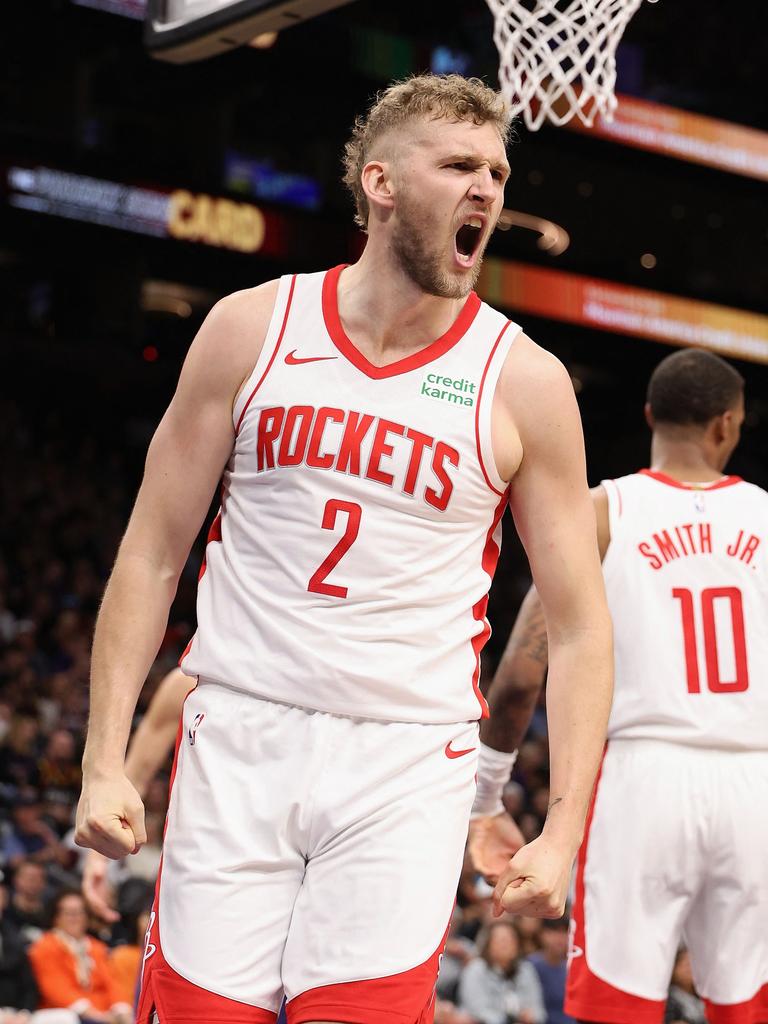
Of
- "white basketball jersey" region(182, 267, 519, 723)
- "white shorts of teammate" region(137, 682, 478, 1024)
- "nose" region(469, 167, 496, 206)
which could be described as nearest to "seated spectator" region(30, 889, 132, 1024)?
"white shorts of teammate" region(137, 682, 478, 1024)

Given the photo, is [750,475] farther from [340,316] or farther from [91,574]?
[340,316]

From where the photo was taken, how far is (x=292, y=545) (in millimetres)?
2867

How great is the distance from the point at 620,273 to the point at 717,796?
17817mm

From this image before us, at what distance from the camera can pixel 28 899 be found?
9102mm

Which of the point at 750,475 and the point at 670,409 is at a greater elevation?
the point at 670,409

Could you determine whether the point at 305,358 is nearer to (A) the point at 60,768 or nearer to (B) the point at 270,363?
(B) the point at 270,363

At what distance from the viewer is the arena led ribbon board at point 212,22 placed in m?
5.05

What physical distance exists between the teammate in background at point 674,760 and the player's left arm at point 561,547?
50.7 inches

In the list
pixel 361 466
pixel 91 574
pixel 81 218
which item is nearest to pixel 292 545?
pixel 361 466

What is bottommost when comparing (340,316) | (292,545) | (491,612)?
(491,612)

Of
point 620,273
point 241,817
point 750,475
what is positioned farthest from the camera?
point 750,475

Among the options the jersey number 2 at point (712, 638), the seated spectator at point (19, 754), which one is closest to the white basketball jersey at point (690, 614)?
the jersey number 2 at point (712, 638)

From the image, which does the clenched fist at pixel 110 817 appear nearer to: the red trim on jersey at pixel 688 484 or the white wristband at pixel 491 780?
the white wristband at pixel 491 780

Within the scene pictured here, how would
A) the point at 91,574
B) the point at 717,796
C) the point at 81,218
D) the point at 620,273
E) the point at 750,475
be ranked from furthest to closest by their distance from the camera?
1. the point at 750,475
2. the point at 620,273
3. the point at 81,218
4. the point at 91,574
5. the point at 717,796
